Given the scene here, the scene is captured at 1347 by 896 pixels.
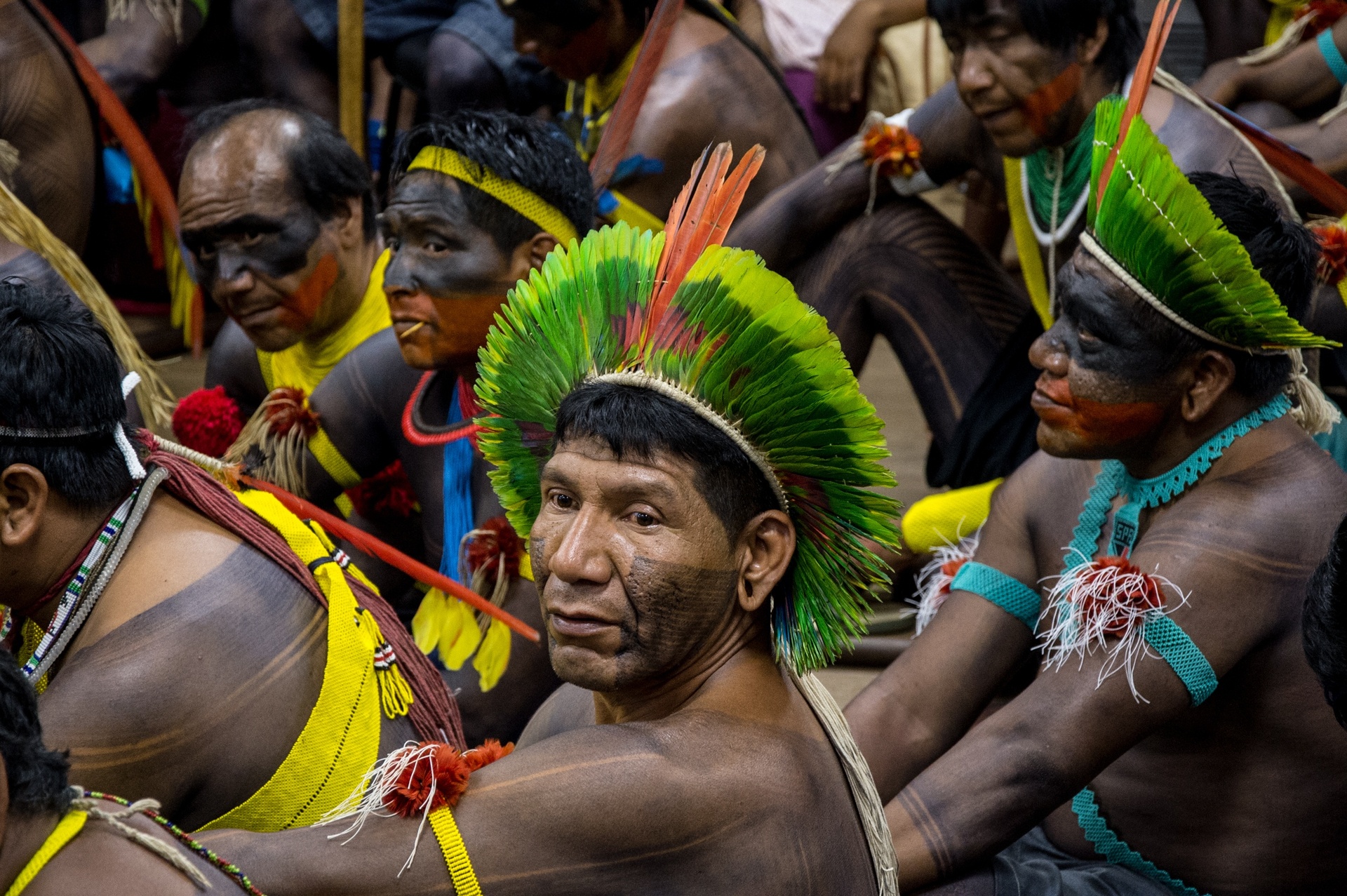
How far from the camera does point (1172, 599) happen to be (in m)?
2.48

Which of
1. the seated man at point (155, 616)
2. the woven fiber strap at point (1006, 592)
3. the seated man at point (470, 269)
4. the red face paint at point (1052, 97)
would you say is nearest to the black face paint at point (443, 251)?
the seated man at point (470, 269)

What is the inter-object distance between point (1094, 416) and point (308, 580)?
1.32 metres

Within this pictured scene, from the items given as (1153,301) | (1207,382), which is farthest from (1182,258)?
(1207,382)

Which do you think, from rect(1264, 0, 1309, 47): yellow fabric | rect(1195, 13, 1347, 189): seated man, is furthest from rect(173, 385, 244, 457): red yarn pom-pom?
rect(1264, 0, 1309, 47): yellow fabric

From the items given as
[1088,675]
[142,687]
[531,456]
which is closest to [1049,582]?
[1088,675]

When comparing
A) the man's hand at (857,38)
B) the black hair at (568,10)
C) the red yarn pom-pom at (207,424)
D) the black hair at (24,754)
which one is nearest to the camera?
the black hair at (24,754)

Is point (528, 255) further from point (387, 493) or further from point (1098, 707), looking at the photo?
point (1098, 707)

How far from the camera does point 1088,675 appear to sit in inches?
97.7

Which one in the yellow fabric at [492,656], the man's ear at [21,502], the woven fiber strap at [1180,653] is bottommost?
the yellow fabric at [492,656]

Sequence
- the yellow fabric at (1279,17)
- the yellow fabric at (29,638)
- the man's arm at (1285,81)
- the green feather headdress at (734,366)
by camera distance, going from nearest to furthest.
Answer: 1. the green feather headdress at (734,366)
2. the yellow fabric at (29,638)
3. the man's arm at (1285,81)
4. the yellow fabric at (1279,17)

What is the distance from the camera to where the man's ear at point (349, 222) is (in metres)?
3.81

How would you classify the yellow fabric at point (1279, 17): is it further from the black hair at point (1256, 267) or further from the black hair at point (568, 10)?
the black hair at point (1256, 267)

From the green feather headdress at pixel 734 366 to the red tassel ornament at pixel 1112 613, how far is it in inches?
26.8

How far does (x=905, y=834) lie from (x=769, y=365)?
1.07 meters
